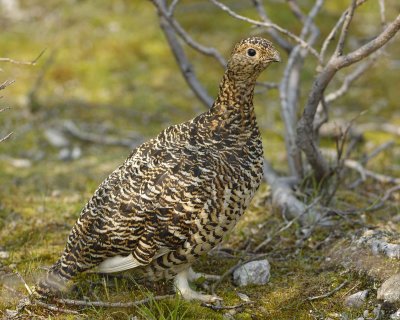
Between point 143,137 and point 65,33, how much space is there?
176 inches

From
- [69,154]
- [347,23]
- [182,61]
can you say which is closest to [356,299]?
[347,23]

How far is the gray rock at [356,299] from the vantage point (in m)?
4.52

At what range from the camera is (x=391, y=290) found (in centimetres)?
440

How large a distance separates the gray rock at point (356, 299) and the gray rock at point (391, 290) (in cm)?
12

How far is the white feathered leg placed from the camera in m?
4.70

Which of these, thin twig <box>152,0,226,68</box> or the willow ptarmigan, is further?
thin twig <box>152,0,226,68</box>

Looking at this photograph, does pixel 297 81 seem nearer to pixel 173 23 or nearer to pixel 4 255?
pixel 173 23

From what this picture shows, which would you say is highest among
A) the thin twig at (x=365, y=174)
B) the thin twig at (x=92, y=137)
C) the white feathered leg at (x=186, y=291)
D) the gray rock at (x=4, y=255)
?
the thin twig at (x=365, y=174)

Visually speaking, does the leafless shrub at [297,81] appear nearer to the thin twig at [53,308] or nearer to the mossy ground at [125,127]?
the mossy ground at [125,127]

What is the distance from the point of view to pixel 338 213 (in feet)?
18.8

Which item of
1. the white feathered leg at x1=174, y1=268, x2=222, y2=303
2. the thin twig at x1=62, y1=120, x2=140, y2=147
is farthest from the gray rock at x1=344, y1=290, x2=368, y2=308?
the thin twig at x1=62, y1=120, x2=140, y2=147

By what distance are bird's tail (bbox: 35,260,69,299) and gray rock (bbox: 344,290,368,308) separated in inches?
80.9

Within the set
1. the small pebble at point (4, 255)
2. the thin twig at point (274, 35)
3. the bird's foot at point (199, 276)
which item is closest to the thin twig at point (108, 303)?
the bird's foot at point (199, 276)

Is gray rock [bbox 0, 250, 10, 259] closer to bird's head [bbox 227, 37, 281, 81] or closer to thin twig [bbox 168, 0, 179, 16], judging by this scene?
bird's head [bbox 227, 37, 281, 81]
